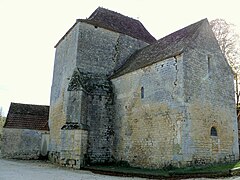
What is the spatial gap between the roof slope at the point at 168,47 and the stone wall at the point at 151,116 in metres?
0.37

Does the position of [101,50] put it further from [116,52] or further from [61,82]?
[61,82]

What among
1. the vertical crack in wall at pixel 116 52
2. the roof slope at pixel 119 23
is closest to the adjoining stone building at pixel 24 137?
the vertical crack in wall at pixel 116 52

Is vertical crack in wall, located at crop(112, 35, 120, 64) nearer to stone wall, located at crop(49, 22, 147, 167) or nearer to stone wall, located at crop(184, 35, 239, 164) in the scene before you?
stone wall, located at crop(49, 22, 147, 167)

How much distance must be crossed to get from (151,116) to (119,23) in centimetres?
954

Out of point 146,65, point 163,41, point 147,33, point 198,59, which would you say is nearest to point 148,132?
point 146,65

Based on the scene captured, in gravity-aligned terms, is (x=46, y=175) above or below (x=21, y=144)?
below

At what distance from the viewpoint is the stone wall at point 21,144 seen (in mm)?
21406

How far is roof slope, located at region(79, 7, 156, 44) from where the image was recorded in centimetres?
1877

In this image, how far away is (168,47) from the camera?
14398 mm

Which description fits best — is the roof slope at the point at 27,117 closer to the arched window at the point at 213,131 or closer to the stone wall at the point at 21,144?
the stone wall at the point at 21,144

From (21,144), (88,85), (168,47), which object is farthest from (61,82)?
(168,47)

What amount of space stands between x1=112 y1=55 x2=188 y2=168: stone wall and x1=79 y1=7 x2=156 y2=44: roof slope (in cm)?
479

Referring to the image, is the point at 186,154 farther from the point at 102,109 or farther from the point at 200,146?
the point at 102,109

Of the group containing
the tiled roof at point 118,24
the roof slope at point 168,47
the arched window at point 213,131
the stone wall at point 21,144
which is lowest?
the stone wall at point 21,144
